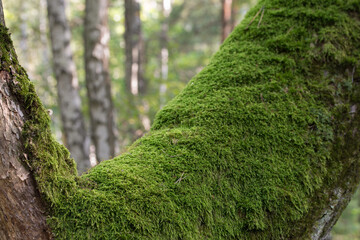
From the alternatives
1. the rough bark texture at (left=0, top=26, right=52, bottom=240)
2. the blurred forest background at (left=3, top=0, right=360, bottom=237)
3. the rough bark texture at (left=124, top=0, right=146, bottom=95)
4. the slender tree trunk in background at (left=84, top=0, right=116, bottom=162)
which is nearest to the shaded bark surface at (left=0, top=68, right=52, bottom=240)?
the rough bark texture at (left=0, top=26, right=52, bottom=240)

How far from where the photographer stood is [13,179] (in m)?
1.22

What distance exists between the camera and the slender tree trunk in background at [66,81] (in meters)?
5.97

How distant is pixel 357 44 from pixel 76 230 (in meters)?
2.21

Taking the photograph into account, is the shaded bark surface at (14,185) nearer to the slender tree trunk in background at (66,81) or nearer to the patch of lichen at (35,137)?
the patch of lichen at (35,137)

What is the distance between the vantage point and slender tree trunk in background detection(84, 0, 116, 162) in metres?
6.02

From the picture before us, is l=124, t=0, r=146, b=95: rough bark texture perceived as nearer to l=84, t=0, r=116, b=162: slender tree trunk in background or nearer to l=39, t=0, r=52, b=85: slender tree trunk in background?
l=39, t=0, r=52, b=85: slender tree trunk in background

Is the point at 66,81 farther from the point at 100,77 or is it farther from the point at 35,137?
the point at 35,137

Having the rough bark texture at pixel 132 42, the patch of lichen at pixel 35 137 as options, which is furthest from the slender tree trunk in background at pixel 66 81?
the patch of lichen at pixel 35 137

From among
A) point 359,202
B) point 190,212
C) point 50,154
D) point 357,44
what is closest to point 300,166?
point 190,212

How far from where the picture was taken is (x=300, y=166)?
163 cm

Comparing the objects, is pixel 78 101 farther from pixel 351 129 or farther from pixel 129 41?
pixel 351 129

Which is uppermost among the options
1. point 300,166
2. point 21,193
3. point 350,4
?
point 350,4

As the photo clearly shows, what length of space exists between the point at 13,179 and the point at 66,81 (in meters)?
5.44

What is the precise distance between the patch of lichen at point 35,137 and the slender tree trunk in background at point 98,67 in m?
4.66
